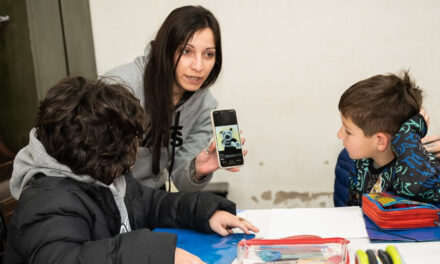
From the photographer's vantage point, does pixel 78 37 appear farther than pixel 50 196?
Yes

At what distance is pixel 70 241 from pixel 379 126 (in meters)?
1.06

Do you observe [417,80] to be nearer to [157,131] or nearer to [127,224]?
[157,131]

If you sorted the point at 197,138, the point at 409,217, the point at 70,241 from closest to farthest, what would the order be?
the point at 70,241 → the point at 409,217 → the point at 197,138

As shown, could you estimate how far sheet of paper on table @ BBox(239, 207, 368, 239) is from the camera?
3.98 feet

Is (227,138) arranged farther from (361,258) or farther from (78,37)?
(78,37)

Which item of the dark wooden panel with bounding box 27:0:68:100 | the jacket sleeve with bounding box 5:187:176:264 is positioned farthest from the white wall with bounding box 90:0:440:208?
the jacket sleeve with bounding box 5:187:176:264

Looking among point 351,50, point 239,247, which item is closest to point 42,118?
point 239,247

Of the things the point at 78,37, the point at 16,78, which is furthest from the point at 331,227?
the point at 78,37

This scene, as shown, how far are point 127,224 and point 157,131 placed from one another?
19.6 inches

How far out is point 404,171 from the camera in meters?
1.33

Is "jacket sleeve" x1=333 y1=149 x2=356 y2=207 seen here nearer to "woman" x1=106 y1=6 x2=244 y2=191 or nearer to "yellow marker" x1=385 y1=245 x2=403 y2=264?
"woman" x1=106 y1=6 x2=244 y2=191

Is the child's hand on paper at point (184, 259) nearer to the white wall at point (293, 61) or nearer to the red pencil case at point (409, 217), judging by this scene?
the red pencil case at point (409, 217)

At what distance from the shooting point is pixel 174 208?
1.36 m

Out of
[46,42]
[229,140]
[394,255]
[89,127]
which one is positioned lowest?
[394,255]
